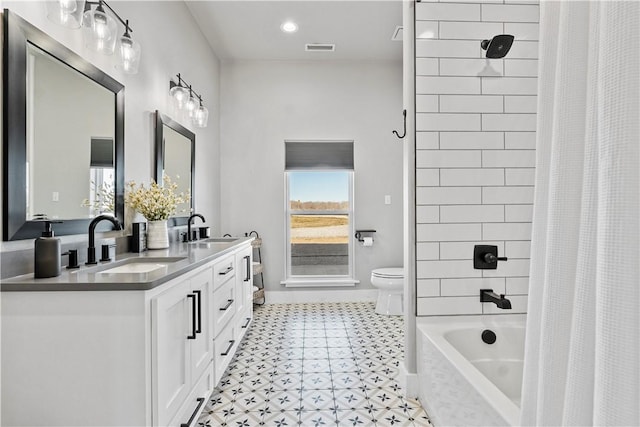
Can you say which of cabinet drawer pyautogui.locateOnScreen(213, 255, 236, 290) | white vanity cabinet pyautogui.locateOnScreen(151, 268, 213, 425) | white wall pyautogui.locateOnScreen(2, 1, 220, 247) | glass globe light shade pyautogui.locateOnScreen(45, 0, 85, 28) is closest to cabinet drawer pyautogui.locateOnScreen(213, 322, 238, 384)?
white vanity cabinet pyautogui.locateOnScreen(151, 268, 213, 425)

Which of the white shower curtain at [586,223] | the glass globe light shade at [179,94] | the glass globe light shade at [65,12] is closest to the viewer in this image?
the white shower curtain at [586,223]

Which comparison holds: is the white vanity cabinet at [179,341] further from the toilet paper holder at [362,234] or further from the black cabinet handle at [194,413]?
the toilet paper holder at [362,234]

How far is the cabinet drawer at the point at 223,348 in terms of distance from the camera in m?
2.02

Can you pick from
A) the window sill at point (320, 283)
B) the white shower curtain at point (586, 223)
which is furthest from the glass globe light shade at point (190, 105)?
the white shower curtain at point (586, 223)

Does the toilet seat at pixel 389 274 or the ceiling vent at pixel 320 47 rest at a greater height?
the ceiling vent at pixel 320 47

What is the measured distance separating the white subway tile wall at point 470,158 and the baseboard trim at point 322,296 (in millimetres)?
2253

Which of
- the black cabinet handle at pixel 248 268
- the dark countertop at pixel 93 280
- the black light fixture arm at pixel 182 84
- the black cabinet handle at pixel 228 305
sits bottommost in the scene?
the black cabinet handle at pixel 228 305

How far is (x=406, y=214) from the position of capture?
6.79 feet

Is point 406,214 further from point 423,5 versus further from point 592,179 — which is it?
point 592,179

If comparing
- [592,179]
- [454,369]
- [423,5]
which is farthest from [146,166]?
[592,179]

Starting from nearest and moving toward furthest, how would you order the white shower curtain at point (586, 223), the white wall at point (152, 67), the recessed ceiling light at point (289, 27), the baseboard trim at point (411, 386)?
the white shower curtain at point (586, 223) < the white wall at point (152, 67) < the baseboard trim at point (411, 386) < the recessed ceiling light at point (289, 27)

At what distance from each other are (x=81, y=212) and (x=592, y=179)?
6.41 feet

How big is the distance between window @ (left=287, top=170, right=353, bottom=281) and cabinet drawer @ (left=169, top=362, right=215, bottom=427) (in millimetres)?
2351

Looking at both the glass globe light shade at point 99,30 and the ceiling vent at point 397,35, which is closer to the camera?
the glass globe light shade at point 99,30
